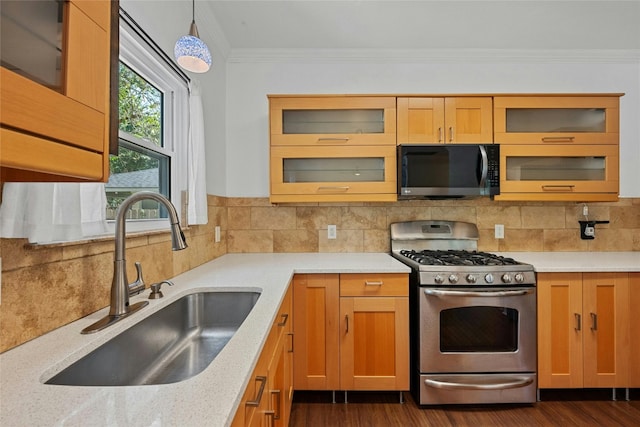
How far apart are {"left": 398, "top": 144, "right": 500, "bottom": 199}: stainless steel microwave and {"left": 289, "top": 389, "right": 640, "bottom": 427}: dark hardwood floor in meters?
1.37

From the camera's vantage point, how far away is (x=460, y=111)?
235 cm

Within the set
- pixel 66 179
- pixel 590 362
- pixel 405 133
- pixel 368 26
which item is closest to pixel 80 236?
pixel 66 179

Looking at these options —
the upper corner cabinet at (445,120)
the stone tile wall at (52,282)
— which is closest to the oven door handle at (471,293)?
the upper corner cabinet at (445,120)

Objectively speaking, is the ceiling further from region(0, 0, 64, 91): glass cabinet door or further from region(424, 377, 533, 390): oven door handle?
region(424, 377, 533, 390): oven door handle

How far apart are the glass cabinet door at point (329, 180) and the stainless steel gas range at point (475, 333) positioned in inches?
26.1

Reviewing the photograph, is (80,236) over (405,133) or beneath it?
beneath

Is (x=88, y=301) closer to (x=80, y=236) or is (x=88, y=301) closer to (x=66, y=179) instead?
(x=80, y=236)

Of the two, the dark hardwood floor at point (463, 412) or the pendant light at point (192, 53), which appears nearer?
the pendant light at point (192, 53)

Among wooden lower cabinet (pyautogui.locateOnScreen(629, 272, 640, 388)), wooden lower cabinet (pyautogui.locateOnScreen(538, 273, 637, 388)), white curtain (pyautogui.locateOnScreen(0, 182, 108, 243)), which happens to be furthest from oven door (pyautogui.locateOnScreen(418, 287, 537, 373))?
white curtain (pyautogui.locateOnScreen(0, 182, 108, 243))

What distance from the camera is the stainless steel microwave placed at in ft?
7.49

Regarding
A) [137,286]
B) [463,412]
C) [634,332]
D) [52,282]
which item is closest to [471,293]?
[463,412]

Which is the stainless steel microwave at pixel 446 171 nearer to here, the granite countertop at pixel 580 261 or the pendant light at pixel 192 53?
the granite countertop at pixel 580 261

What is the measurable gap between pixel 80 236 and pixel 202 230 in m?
1.21

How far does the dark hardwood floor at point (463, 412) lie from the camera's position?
188cm
